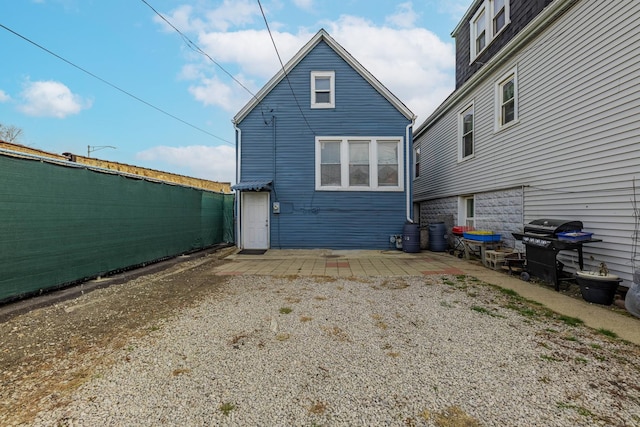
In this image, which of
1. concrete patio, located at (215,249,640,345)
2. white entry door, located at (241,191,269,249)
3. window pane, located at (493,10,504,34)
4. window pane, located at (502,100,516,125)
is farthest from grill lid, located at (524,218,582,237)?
white entry door, located at (241,191,269,249)

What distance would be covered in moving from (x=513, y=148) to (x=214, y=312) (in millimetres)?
7924

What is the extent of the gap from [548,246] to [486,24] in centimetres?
775

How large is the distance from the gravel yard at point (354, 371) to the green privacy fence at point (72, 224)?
252 cm

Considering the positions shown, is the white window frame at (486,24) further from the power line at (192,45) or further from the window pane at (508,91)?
the power line at (192,45)

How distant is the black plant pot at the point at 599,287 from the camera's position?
4.05 m

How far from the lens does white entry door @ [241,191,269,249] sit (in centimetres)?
1001

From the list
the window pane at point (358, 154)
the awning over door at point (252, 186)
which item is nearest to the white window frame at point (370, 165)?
the window pane at point (358, 154)

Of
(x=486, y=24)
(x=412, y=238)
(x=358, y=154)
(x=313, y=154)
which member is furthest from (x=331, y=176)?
(x=486, y=24)

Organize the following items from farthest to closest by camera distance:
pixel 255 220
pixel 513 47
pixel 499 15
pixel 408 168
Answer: pixel 255 220, pixel 408 168, pixel 499 15, pixel 513 47

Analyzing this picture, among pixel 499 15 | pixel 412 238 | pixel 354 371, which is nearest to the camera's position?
pixel 354 371

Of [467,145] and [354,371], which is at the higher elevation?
[467,145]

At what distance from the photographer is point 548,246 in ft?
16.2

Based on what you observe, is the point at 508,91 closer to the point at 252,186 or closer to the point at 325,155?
the point at 325,155

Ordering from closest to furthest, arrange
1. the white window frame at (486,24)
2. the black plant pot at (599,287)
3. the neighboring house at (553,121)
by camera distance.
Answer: the black plant pot at (599,287) < the neighboring house at (553,121) < the white window frame at (486,24)
